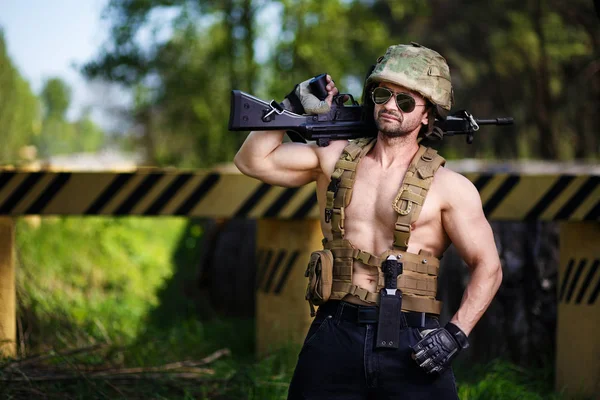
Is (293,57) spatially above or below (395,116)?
above

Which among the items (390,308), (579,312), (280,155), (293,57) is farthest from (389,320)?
(293,57)

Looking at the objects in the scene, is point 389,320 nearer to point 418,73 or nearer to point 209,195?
point 418,73

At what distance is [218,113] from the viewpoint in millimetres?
19250

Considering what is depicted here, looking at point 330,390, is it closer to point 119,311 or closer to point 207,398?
point 207,398

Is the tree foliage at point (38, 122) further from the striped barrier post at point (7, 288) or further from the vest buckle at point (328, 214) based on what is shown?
the vest buckle at point (328, 214)

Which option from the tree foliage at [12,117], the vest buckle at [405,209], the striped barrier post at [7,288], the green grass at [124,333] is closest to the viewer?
the vest buckle at [405,209]

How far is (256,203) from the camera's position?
19.9 ft

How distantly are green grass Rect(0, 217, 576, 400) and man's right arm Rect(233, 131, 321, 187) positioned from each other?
168cm

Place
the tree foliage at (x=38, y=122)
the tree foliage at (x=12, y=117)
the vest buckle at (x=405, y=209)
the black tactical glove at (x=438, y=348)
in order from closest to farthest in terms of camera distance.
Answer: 1. the black tactical glove at (x=438, y=348)
2. the vest buckle at (x=405, y=209)
3. the tree foliage at (x=12, y=117)
4. the tree foliage at (x=38, y=122)

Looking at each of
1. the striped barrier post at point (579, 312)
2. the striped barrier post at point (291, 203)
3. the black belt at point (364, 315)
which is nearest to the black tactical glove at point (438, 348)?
the black belt at point (364, 315)

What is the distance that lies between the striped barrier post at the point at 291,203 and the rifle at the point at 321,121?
205 centimetres

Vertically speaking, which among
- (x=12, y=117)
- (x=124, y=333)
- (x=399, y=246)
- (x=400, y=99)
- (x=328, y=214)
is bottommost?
(x=124, y=333)

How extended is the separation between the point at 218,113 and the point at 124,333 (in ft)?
42.4

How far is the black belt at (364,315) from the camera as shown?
3.56 metres
